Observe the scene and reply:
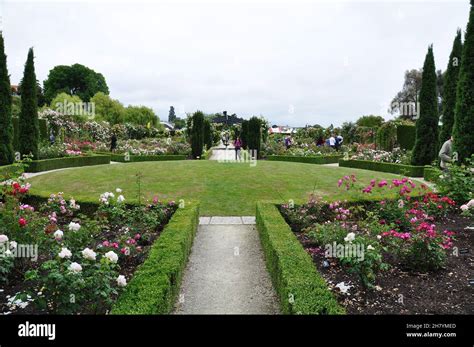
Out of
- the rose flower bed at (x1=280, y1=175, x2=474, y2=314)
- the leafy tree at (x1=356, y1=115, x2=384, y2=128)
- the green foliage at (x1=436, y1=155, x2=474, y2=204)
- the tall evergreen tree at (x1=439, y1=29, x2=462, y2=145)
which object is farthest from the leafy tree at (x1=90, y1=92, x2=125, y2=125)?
the rose flower bed at (x1=280, y1=175, x2=474, y2=314)

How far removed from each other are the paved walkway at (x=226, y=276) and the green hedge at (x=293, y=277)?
188 mm

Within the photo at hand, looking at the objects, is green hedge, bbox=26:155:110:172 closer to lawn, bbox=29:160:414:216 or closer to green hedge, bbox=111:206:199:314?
lawn, bbox=29:160:414:216

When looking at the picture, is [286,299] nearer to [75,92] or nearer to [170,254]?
[170,254]

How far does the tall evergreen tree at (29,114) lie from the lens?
1806 cm

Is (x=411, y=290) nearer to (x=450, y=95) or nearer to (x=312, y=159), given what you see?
(x=450, y=95)

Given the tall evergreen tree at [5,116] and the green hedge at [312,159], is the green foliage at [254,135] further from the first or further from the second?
the tall evergreen tree at [5,116]

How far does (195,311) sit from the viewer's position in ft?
14.4

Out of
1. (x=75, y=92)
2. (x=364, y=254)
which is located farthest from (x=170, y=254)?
(x=75, y=92)

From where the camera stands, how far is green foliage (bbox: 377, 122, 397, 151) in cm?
2316

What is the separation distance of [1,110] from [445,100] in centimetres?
1900

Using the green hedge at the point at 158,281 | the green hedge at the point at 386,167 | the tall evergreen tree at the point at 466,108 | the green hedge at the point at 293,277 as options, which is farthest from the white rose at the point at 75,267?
the green hedge at the point at 386,167

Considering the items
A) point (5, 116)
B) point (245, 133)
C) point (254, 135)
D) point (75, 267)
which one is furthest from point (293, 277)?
point (245, 133)

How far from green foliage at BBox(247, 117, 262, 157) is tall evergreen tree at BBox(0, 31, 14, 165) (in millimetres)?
13223
